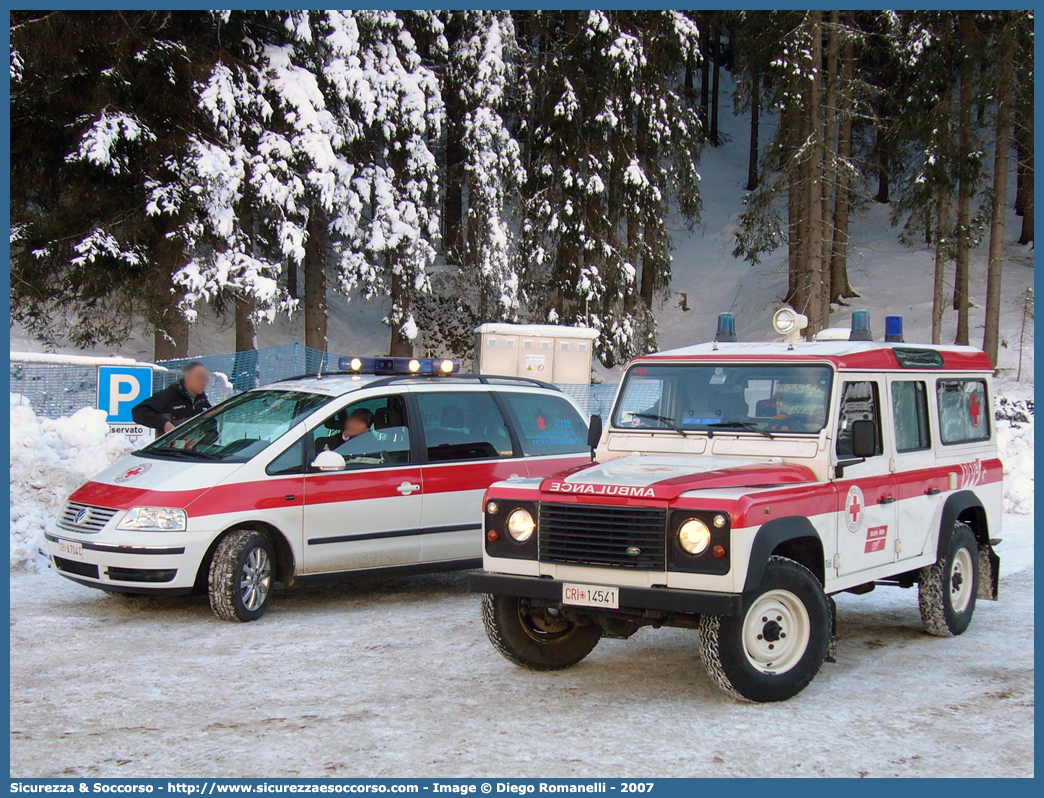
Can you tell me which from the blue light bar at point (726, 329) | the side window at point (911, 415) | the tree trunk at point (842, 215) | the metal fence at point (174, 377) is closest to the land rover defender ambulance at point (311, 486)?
the blue light bar at point (726, 329)

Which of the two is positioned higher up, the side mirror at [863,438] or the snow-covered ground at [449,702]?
the side mirror at [863,438]

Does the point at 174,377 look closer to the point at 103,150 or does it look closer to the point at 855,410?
the point at 103,150

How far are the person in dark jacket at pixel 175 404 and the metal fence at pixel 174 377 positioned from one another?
1.65 m

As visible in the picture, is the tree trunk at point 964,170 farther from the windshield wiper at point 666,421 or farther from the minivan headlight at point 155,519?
the minivan headlight at point 155,519

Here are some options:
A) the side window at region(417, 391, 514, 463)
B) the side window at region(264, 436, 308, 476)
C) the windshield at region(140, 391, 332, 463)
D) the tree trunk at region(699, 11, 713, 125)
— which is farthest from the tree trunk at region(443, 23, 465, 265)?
the tree trunk at region(699, 11, 713, 125)

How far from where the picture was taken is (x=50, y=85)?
58.3 feet

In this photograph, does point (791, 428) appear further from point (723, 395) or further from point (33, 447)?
point (33, 447)

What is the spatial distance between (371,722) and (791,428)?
3136 millimetres

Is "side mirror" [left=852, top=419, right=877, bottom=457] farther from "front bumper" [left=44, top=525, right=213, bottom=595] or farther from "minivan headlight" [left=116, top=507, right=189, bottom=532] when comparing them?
"minivan headlight" [left=116, top=507, right=189, bottom=532]

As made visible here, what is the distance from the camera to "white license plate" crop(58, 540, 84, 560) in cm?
747

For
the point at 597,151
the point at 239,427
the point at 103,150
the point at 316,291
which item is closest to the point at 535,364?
the point at 316,291

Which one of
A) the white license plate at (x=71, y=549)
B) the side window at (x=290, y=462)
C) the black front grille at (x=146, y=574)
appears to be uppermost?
the side window at (x=290, y=462)

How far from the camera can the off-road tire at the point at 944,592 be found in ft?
24.0

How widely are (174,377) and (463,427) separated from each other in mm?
9618
